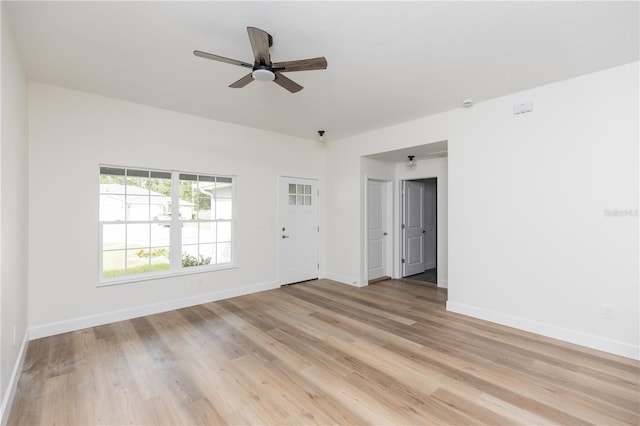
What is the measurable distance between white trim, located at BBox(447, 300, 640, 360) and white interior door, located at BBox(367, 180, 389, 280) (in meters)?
1.95

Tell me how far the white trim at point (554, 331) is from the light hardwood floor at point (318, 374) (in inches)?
4.4

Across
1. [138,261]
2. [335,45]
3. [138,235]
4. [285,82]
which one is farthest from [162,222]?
[335,45]

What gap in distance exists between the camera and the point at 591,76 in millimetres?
3041

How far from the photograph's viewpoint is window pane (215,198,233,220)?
189 inches

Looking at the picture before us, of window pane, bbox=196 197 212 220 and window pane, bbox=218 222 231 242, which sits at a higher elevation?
window pane, bbox=196 197 212 220

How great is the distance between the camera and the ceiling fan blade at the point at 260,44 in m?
2.09

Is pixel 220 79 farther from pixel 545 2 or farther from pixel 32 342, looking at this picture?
pixel 32 342

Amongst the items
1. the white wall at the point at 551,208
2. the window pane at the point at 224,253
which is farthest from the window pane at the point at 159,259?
the white wall at the point at 551,208

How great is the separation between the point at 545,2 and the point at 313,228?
4.63 m

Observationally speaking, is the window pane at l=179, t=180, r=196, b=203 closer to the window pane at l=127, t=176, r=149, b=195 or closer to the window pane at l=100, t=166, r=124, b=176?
the window pane at l=127, t=176, r=149, b=195

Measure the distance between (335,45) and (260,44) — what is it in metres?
0.70

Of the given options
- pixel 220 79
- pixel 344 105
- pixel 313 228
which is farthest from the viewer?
pixel 313 228

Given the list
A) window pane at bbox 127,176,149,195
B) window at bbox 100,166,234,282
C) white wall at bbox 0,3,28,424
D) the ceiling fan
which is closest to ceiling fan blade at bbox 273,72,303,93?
the ceiling fan

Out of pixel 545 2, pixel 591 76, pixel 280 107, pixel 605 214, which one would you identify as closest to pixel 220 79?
pixel 280 107
